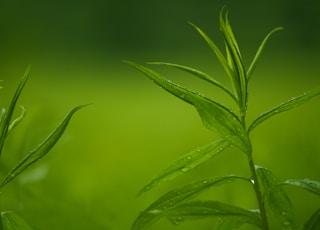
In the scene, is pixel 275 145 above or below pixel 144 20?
below

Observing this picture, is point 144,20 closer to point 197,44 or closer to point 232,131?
point 197,44

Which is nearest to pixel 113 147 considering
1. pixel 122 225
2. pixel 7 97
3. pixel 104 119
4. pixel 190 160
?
pixel 104 119

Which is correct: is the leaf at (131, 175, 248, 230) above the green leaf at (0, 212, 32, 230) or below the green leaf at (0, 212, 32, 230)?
above

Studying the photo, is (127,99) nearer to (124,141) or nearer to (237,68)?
(124,141)

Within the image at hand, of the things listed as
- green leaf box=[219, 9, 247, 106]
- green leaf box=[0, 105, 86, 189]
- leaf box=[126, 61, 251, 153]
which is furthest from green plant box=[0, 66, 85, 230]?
green leaf box=[219, 9, 247, 106]

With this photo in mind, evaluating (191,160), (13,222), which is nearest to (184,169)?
(191,160)

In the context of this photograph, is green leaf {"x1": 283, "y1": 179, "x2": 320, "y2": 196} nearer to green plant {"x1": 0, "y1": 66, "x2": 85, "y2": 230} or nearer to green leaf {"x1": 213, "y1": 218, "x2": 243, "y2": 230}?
green leaf {"x1": 213, "y1": 218, "x2": 243, "y2": 230}
